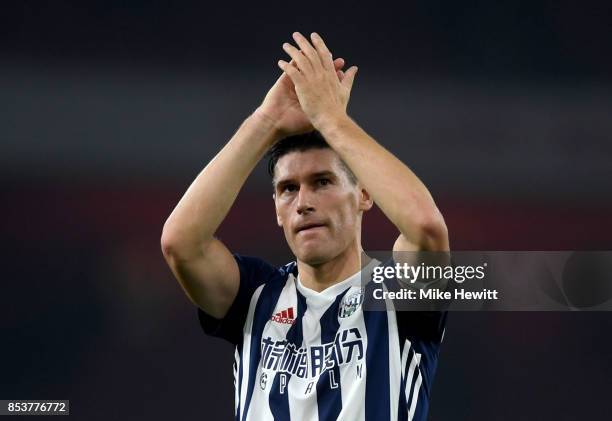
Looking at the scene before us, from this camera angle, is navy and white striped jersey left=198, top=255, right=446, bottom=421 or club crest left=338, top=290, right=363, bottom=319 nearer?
navy and white striped jersey left=198, top=255, right=446, bottom=421

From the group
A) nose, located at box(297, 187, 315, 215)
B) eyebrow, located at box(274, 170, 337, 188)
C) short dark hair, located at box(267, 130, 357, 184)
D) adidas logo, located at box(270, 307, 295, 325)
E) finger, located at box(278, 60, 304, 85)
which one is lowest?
adidas logo, located at box(270, 307, 295, 325)

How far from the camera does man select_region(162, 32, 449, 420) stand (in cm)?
209

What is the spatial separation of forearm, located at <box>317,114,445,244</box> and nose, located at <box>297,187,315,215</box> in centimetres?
22

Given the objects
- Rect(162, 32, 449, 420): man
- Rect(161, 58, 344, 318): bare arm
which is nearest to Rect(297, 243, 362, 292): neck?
Rect(162, 32, 449, 420): man

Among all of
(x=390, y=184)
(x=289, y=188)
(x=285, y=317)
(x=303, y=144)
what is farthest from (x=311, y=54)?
(x=285, y=317)

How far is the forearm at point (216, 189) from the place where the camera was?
7.24 ft

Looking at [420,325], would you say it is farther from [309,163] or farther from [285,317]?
[309,163]

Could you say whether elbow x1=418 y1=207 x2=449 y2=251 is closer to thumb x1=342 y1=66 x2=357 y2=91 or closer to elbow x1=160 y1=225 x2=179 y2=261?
thumb x1=342 y1=66 x2=357 y2=91

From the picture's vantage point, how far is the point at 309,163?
2277 millimetres

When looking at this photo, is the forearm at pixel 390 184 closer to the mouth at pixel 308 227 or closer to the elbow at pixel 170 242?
the mouth at pixel 308 227

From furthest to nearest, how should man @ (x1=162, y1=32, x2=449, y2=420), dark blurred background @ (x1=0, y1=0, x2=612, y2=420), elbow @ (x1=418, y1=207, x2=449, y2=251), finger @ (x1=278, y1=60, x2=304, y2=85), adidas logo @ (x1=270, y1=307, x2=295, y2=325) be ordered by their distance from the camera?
1. dark blurred background @ (x1=0, y1=0, x2=612, y2=420)
2. adidas logo @ (x1=270, y1=307, x2=295, y2=325)
3. finger @ (x1=278, y1=60, x2=304, y2=85)
4. man @ (x1=162, y1=32, x2=449, y2=420)
5. elbow @ (x1=418, y1=207, x2=449, y2=251)

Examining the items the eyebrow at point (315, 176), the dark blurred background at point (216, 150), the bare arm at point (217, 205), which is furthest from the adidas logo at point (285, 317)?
the dark blurred background at point (216, 150)

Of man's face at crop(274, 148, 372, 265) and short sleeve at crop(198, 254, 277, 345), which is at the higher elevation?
man's face at crop(274, 148, 372, 265)

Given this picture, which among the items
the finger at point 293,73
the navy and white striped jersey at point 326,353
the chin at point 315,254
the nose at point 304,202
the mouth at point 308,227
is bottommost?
the navy and white striped jersey at point 326,353
